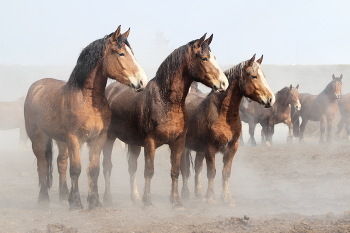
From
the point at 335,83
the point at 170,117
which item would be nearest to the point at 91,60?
the point at 170,117

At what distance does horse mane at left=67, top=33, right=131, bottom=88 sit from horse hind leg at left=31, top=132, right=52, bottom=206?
143 cm

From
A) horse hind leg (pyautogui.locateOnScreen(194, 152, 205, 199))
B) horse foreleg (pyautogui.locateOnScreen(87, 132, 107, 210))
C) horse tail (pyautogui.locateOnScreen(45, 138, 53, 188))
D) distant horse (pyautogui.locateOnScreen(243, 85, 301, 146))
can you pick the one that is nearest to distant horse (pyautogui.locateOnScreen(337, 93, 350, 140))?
distant horse (pyautogui.locateOnScreen(243, 85, 301, 146))

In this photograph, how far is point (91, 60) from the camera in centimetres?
661

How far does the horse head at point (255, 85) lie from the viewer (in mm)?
7074

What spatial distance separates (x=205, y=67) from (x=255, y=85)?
3.29ft

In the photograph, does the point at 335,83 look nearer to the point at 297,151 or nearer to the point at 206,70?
the point at 297,151

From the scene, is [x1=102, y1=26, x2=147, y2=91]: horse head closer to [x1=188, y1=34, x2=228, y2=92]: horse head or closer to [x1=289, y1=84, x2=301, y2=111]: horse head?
[x1=188, y1=34, x2=228, y2=92]: horse head

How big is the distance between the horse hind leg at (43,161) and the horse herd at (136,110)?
0.02m

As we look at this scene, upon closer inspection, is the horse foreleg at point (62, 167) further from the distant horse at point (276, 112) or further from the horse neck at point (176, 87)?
the distant horse at point (276, 112)

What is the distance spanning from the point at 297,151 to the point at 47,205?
919cm

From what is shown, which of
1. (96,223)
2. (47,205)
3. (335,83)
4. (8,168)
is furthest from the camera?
(335,83)

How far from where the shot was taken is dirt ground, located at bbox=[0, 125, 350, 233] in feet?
18.4

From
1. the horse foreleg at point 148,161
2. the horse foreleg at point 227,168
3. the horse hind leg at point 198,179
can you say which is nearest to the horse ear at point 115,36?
the horse foreleg at point 148,161

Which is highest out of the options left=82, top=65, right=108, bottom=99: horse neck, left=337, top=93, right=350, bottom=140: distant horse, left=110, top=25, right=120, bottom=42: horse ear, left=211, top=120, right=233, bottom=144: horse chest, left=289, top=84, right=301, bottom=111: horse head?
left=110, top=25, right=120, bottom=42: horse ear
